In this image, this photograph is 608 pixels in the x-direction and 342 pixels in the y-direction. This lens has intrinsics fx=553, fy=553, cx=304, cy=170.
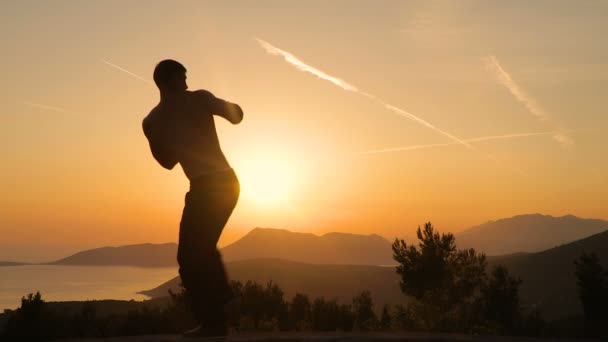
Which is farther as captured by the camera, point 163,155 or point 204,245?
point 163,155

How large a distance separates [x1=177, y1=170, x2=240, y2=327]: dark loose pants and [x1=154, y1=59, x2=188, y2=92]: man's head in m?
1.09

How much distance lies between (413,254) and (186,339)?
3133 cm

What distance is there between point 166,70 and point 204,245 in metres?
1.96

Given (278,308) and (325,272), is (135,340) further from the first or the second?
(325,272)

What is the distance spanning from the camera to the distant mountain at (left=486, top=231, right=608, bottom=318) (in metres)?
78.1

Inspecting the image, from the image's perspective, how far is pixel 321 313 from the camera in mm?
17391

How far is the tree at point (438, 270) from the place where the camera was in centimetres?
3422

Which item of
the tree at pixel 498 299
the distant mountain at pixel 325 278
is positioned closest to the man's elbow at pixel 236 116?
the tree at pixel 498 299

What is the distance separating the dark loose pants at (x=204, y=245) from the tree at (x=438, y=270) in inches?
1136

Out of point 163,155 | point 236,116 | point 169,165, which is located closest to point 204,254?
point 169,165

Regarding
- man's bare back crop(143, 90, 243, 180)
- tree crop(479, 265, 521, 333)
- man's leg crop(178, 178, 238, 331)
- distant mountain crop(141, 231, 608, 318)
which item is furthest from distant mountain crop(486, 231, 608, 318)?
man's bare back crop(143, 90, 243, 180)

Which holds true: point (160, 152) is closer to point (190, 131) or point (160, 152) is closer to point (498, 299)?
point (190, 131)

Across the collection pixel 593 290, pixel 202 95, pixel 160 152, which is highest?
pixel 202 95

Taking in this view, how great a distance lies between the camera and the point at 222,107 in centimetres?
600
